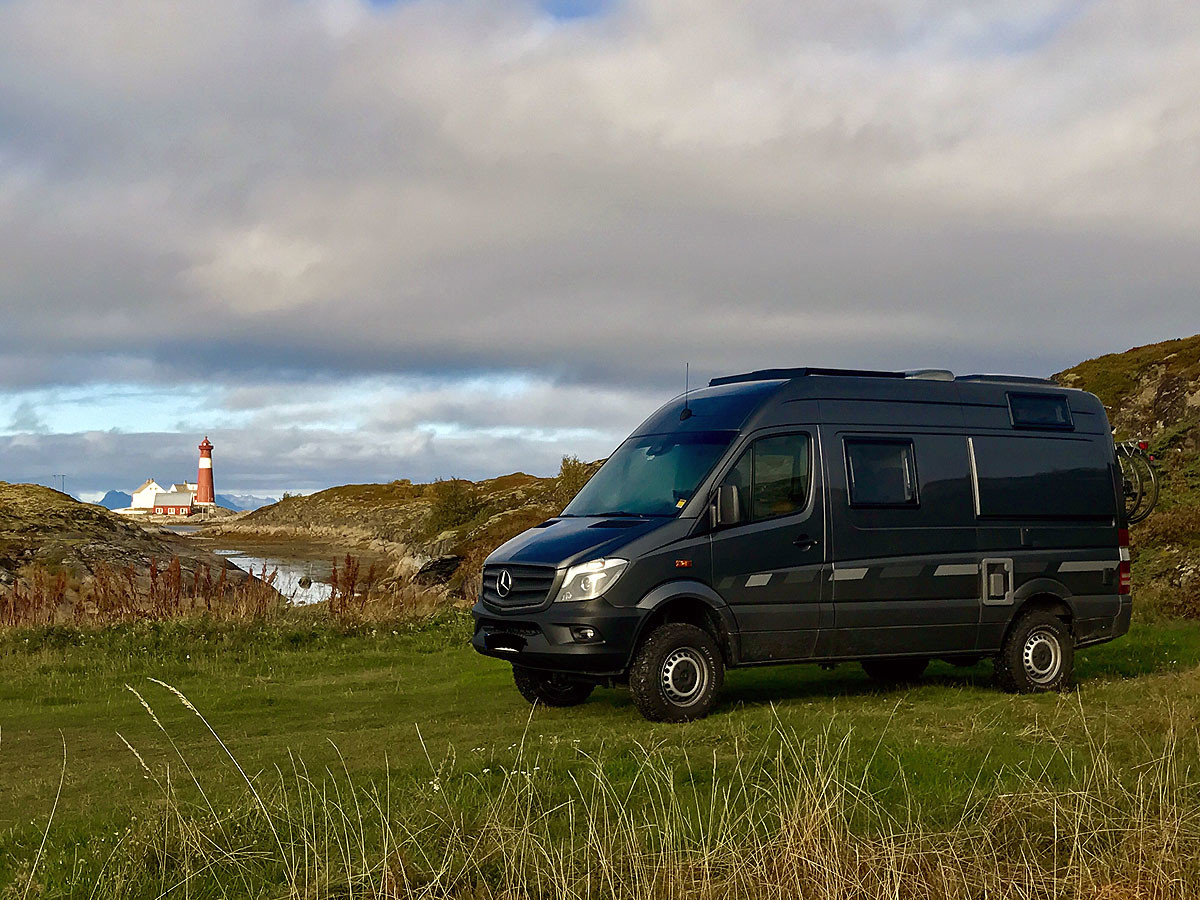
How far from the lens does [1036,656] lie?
39.5ft

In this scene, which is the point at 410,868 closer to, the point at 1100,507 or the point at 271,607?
the point at 1100,507

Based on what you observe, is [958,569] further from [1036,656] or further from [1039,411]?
[1039,411]

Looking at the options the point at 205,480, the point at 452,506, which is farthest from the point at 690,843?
the point at 205,480

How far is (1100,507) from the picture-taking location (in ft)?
41.8

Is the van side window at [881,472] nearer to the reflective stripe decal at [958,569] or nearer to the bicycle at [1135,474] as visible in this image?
the reflective stripe decal at [958,569]

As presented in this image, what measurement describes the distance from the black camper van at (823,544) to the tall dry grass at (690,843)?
263 cm

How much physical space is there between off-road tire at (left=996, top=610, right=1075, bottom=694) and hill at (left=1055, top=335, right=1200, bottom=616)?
7.65 metres

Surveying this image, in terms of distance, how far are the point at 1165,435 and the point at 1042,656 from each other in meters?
19.6

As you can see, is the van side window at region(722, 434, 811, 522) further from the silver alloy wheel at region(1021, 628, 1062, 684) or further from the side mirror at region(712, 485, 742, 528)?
the silver alloy wheel at region(1021, 628, 1062, 684)

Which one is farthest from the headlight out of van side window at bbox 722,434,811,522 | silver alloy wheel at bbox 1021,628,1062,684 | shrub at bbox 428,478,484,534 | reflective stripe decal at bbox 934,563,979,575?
shrub at bbox 428,478,484,534

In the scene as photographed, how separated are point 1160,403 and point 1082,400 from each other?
1019 inches

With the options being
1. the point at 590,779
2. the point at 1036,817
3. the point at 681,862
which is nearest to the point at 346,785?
the point at 590,779

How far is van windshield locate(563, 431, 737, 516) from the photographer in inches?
→ 423

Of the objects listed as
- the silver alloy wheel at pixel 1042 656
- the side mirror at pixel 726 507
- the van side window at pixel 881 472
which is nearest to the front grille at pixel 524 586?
the side mirror at pixel 726 507
